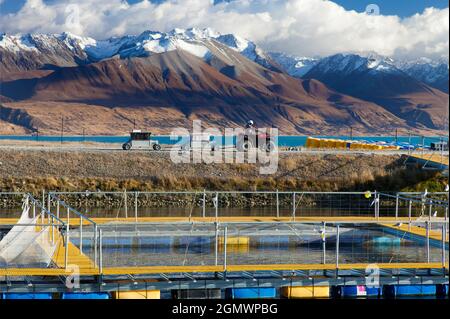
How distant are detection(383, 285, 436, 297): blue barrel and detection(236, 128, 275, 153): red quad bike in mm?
41291

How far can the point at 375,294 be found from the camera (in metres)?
15.1

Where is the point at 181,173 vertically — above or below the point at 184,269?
above

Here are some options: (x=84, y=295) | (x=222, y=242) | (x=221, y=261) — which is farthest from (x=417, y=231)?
(x=84, y=295)

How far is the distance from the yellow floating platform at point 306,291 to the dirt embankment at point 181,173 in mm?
33383

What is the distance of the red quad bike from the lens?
57156 mm

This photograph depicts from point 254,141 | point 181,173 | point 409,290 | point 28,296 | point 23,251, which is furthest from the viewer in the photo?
point 254,141

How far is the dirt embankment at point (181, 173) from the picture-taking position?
48469 millimetres

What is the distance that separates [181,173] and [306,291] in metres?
35.7

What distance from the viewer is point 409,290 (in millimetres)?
15195

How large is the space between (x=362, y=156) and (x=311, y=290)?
4014cm
